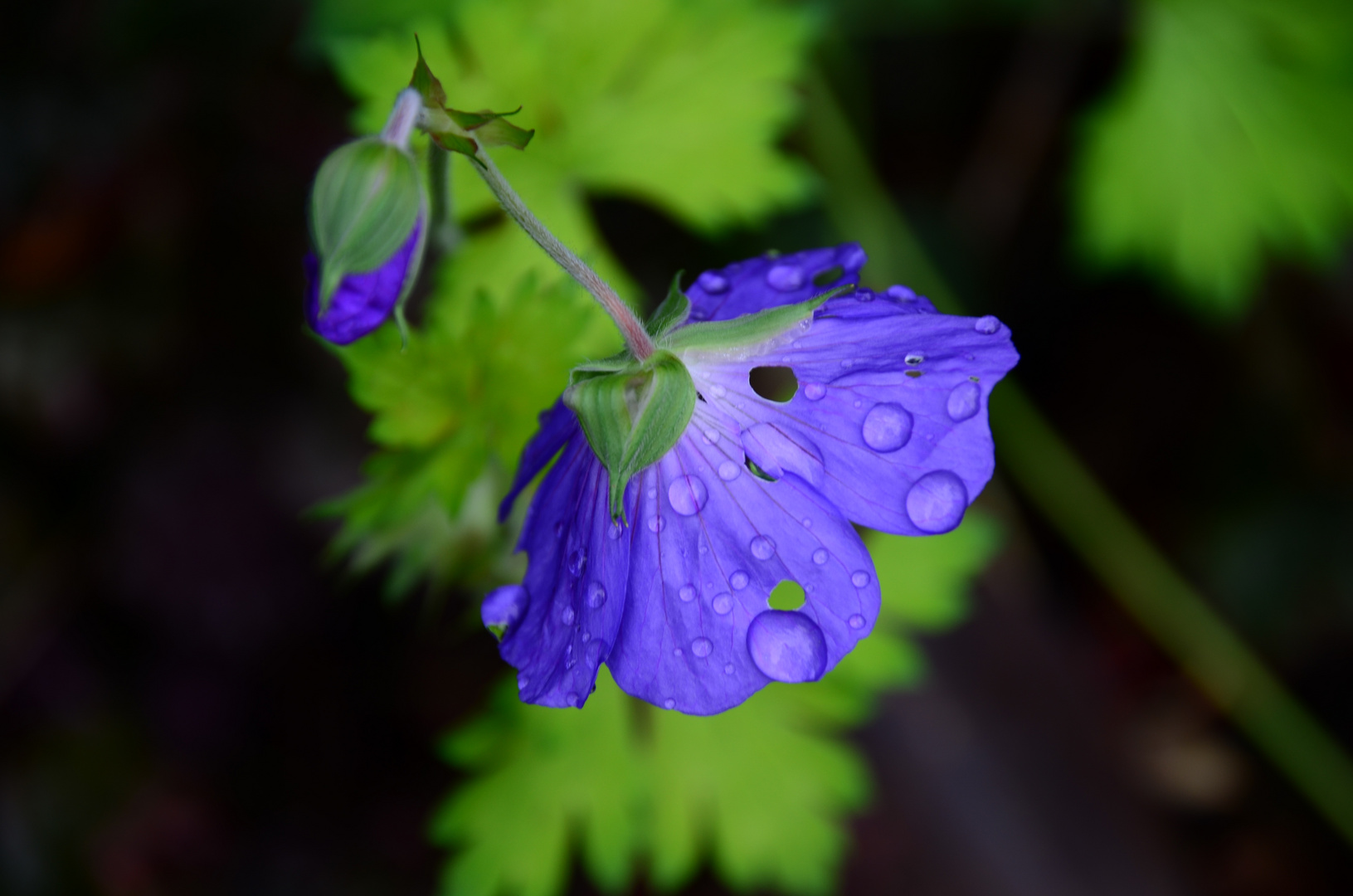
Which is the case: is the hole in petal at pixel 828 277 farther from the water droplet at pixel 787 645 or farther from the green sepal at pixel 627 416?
the water droplet at pixel 787 645

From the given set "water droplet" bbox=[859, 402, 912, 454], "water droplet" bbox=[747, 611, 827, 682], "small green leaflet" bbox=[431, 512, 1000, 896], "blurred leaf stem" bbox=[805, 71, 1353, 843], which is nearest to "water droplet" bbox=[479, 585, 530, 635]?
"water droplet" bbox=[747, 611, 827, 682]

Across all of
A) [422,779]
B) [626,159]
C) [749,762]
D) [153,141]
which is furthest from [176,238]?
[749,762]

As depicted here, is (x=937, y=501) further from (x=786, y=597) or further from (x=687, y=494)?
(x=786, y=597)

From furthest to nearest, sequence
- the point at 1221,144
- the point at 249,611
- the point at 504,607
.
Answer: the point at 1221,144
the point at 249,611
the point at 504,607

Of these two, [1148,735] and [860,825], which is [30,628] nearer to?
[860,825]

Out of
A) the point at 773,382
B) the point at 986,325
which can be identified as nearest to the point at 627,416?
the point at 986,325

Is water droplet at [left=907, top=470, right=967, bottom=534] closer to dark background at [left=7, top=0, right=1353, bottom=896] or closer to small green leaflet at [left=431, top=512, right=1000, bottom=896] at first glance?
small green leaflet at [left=431, top=512, right=1000, bottom=896]

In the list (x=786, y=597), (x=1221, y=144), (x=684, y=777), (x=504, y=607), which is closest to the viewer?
(x=504, y=607)
